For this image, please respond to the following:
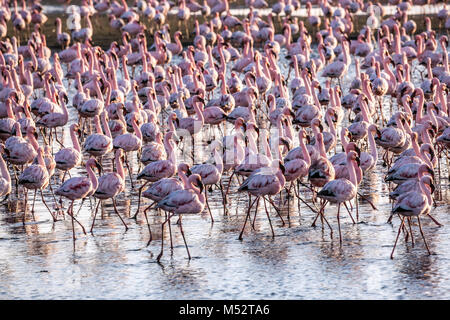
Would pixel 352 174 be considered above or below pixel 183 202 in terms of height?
above

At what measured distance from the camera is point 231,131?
1798cm

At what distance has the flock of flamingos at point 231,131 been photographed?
41.3 ft

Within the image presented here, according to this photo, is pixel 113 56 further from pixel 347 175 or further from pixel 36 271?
pixel 36 271

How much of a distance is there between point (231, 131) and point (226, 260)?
273 inches

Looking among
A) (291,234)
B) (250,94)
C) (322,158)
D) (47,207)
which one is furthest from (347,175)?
(250,94)

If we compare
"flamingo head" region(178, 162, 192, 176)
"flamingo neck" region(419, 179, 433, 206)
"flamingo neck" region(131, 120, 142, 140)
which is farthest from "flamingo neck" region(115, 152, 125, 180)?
"flamingo neck" region(419, 179, 433, 206)

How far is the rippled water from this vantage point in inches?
397

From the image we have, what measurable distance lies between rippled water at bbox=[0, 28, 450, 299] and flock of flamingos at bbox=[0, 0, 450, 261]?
0.89ft

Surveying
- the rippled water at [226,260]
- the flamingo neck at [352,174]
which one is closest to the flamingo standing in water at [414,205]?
the rippled water at [226,260]

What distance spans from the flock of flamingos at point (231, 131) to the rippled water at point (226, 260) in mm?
272

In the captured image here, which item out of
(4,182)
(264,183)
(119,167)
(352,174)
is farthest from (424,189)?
(4,182)

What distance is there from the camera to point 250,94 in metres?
19.0

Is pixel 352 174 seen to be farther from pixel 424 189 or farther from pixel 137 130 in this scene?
pixel 137 130

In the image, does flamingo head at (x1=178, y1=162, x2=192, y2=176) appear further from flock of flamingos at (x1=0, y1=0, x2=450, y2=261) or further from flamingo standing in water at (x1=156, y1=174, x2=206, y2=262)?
flamingo standing in water at (x1=156, y1=174, x2=206, y2=262)
